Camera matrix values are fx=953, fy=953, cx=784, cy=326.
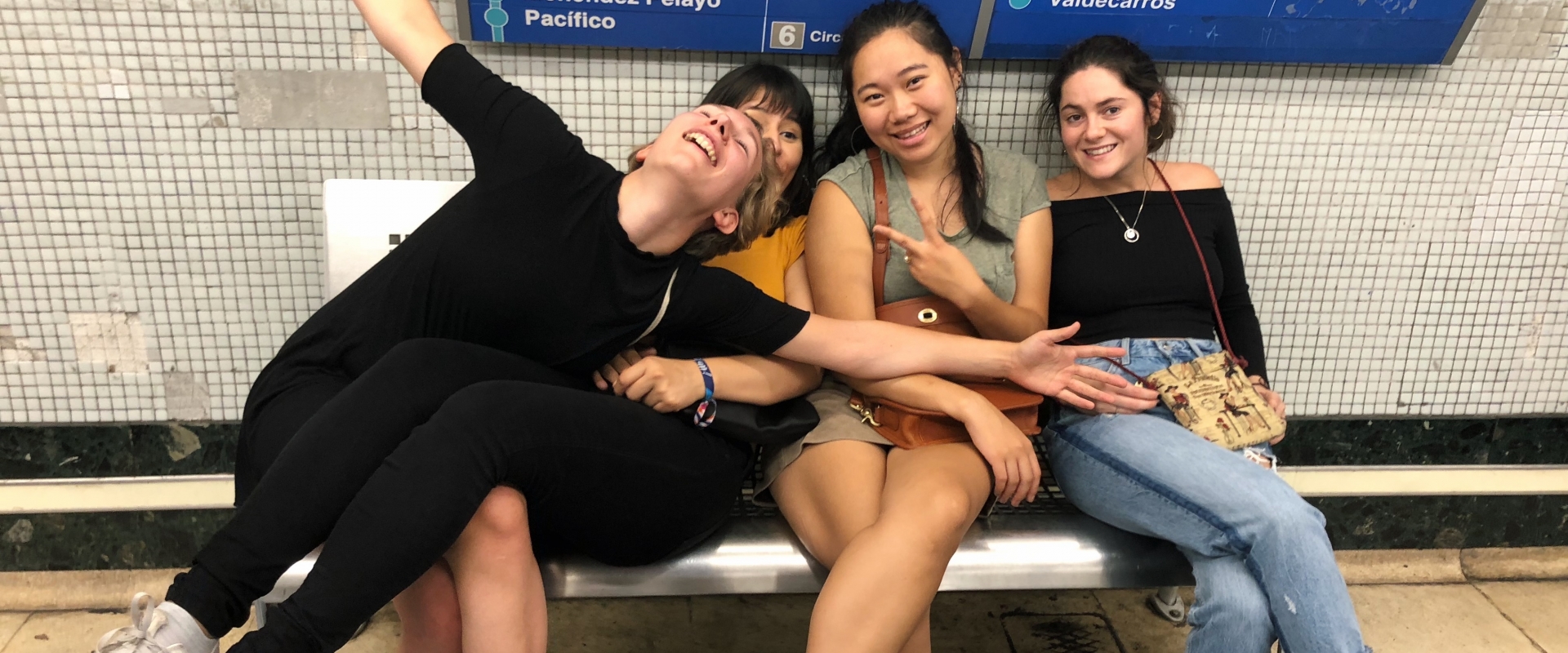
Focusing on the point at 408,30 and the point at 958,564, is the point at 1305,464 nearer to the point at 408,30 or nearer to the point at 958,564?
the point at 958,564

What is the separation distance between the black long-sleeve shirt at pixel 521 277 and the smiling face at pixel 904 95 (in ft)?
1.35

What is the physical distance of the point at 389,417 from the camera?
1332mm

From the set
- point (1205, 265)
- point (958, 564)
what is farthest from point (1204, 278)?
point (958, 564)

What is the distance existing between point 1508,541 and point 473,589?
2.69 meters

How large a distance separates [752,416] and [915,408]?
0.29m

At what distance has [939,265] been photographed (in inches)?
65.5

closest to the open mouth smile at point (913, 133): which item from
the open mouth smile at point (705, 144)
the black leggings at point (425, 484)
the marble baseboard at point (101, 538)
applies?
the open mouth smile at point (705, 144)

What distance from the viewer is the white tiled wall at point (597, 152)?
194 centimetres

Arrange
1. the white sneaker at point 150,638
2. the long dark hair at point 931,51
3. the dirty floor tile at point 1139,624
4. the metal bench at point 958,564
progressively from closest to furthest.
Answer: the white sneaker at point 150,638 → the metal bench at point 958,564 → the long dark hair at point 931,51 → the dirty floor tile at point 1139,624

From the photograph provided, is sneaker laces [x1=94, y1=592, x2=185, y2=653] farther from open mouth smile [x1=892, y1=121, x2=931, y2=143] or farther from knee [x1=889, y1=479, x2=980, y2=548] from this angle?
open mouth smile [x1=892, y1=121, x2=931, y2=143]

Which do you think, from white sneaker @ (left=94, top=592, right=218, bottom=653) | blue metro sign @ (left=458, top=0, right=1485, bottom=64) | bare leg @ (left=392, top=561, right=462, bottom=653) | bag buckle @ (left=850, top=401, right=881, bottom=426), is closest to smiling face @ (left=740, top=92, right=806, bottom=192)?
blue metro sign @ (left=458, top=0, right=1485, bottom=64)

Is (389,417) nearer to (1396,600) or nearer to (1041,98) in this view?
(1041,98)

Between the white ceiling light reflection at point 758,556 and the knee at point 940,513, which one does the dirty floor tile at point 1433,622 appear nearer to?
the knee at point 940,513

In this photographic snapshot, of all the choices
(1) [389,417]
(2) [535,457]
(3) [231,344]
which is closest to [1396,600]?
(2) [535,457]
